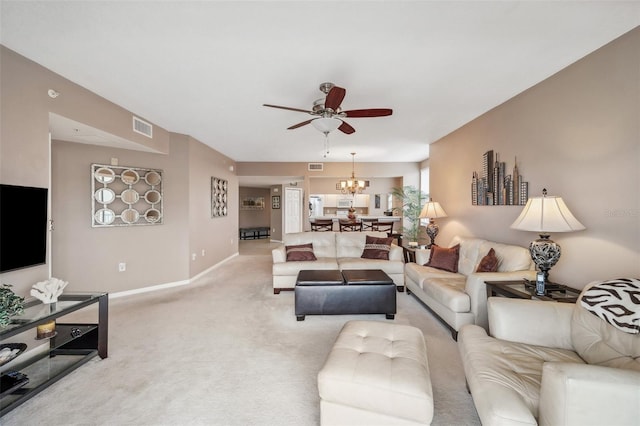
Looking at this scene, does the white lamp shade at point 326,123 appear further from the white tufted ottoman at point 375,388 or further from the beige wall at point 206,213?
the beige wall at point 206,213

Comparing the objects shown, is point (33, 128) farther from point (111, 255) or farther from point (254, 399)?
point (254, 399)

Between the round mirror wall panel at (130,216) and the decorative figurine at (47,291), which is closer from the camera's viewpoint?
the decorative figurine at (47,291)

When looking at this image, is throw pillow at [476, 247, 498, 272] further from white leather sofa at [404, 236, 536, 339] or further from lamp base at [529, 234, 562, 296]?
lamp base at [529, 234, 562, 296]

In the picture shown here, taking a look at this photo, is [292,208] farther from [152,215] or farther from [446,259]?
[446,259]

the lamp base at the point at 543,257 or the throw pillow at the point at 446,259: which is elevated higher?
A: the lamp base at the point at 543,257

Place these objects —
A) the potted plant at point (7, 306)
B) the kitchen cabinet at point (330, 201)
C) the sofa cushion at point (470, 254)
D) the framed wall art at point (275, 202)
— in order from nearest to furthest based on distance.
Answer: the potted plant at point (7, 306) < the sofa cushion at point (470, 254) < the kitchen cabinet at point (330, 201) < the framed wall art at point (275, 202)

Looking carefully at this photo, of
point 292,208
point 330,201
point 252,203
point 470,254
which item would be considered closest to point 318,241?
point 470,254

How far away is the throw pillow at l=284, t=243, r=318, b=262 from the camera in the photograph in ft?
14.7

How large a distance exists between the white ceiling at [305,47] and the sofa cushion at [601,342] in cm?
194

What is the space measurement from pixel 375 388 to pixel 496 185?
10.8 ft

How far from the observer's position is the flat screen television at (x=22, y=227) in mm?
2123

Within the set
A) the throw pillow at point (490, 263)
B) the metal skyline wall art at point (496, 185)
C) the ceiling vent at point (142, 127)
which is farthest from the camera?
the ceiling vent at point (142, 127)

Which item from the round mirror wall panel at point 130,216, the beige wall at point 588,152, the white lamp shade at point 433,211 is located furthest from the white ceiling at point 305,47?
the white lamp shade at point 433,211

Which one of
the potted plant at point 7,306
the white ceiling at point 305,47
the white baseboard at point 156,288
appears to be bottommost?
the white baseboard at point 156,288
